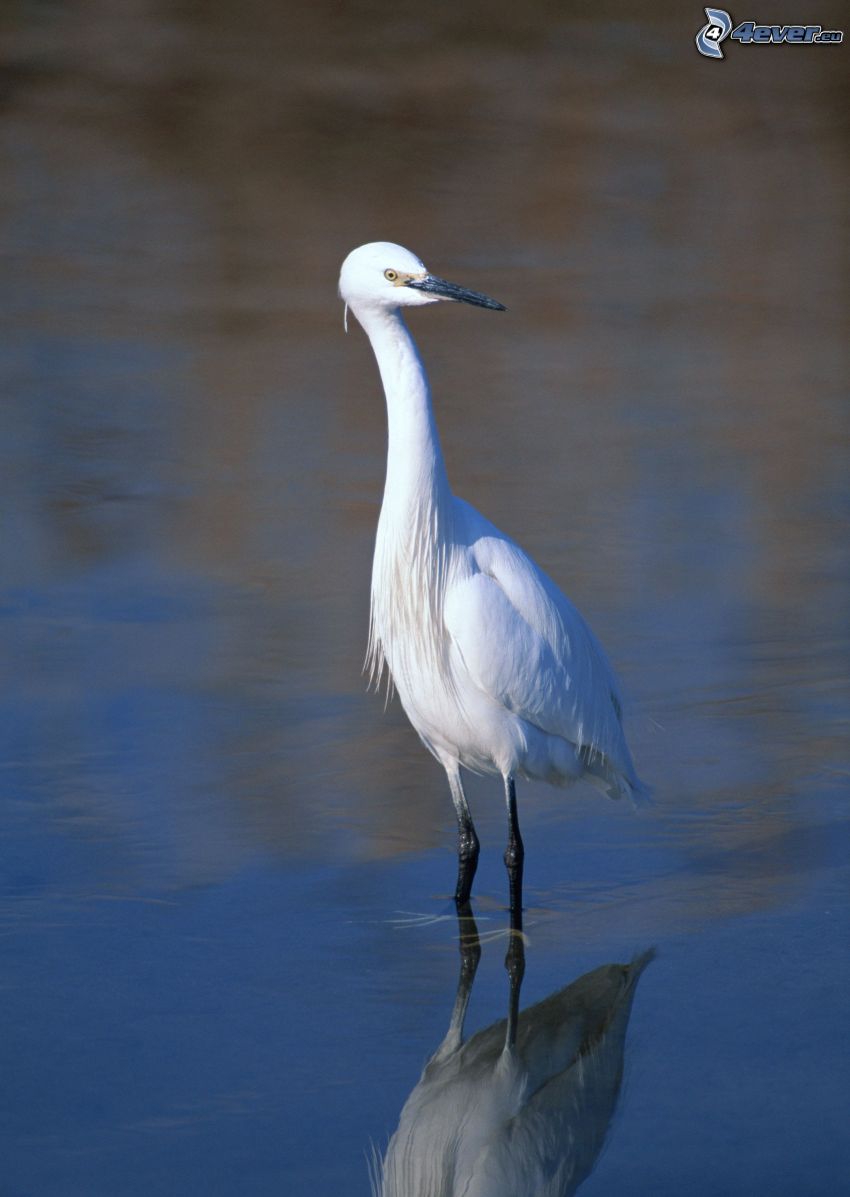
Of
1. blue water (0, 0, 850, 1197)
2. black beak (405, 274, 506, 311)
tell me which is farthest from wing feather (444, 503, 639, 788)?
black beak (405, 274, 506, 311)

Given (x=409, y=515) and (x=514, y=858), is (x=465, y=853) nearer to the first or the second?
(x=514, y=858)

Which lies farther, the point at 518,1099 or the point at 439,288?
the point at 439,288

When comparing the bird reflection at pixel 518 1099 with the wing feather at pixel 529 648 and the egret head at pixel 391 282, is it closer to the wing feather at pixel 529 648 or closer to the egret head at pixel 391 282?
the wing feather at pixel 529 648

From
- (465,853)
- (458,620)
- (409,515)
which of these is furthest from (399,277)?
(465,853)

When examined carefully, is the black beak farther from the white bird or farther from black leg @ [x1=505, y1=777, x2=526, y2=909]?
black leg @ [x1=505, y1=777, x2=526, y2=909]

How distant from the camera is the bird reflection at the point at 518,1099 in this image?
9.77 ft

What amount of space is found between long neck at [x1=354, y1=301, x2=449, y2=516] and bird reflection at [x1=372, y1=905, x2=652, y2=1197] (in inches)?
41.3

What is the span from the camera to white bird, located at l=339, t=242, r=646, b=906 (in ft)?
12.4

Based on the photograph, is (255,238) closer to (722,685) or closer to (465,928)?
(722,685)

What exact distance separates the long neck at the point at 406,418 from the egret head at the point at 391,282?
0.04 m

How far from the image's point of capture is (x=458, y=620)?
3.86 metres

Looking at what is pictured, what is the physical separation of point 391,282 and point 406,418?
30 cm

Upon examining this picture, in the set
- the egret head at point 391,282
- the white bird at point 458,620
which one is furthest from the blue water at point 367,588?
the egret head at point 391,282

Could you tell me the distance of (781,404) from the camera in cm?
880
